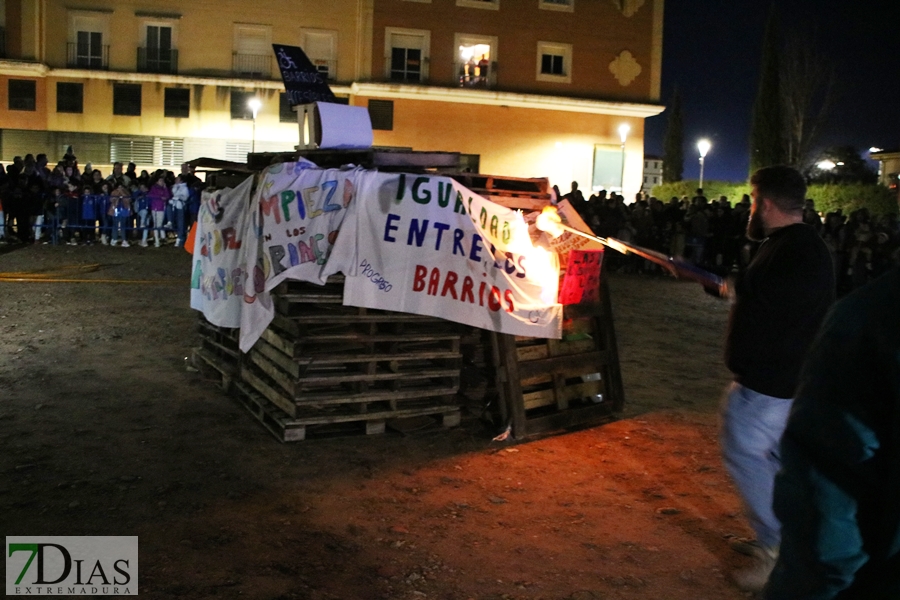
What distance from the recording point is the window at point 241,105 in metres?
35.8

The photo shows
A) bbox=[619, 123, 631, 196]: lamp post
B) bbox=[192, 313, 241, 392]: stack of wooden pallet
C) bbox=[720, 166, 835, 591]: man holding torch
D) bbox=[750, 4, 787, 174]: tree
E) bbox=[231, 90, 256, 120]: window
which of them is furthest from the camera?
bbox=[750, 4, 787, 174]: tree

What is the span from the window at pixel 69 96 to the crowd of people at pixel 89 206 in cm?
1501

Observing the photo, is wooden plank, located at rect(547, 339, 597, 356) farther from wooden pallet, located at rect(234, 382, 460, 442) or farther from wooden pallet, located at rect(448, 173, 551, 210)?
wooden pallet, located at rect(448, 173, 551, 210)

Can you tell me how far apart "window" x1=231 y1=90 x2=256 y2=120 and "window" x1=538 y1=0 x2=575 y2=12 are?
548 inches

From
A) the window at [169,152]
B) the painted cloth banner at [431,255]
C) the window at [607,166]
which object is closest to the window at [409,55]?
the window at [607,166]

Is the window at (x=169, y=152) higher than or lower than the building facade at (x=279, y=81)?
lower

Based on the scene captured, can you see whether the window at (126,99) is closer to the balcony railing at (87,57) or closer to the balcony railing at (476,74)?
the balcony railing at (87,57)

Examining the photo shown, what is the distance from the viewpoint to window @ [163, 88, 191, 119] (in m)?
35.7

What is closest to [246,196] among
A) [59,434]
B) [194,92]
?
[59,434]

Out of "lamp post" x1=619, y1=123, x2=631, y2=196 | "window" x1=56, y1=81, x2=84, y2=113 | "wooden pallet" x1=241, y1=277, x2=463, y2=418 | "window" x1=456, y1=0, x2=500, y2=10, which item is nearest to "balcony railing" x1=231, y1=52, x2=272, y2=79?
"window" x1=56, y1=81, x2=84, y2=113

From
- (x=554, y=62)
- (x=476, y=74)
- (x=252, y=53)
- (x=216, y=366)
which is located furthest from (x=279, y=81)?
(x=216, y=366)

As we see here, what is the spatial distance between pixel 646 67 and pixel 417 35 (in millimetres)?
11306

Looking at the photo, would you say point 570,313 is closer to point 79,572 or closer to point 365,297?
point 365,297

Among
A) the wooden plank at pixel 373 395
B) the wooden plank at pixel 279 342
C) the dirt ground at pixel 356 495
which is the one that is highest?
the wooden plank at pixel 279 342
